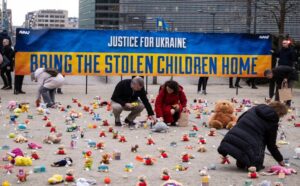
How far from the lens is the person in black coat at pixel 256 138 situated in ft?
26.1

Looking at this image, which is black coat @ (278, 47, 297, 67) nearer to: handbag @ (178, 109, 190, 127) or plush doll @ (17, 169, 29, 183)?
handbag @ (178, 109, 190, 127)

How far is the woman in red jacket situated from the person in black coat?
4.23m

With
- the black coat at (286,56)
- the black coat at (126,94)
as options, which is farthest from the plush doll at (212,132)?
the black coat at (286,56)

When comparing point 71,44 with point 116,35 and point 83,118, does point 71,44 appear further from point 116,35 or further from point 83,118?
point 83,118

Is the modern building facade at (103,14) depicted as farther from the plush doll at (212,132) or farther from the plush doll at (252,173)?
the plush doll at (252,173)

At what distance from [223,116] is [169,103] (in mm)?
1165

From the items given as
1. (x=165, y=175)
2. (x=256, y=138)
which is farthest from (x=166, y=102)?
(x=165, y=175)

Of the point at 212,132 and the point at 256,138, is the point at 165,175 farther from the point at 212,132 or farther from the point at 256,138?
the point at 212,132

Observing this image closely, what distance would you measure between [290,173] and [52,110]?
8.05m

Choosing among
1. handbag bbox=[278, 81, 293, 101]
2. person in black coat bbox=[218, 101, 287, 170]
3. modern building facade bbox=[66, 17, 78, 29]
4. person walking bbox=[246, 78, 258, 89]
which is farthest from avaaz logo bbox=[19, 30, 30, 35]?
modern building facade bbox=[66, 17, 78, 29]

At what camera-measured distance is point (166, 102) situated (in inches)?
494

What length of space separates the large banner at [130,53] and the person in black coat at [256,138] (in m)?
11.4

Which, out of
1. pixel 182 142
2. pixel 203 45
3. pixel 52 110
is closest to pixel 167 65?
pixel 203 45

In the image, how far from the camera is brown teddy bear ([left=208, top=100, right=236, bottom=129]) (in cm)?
1193
